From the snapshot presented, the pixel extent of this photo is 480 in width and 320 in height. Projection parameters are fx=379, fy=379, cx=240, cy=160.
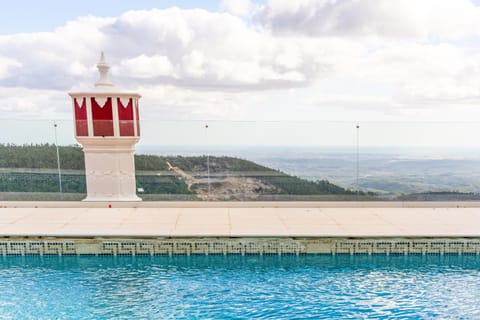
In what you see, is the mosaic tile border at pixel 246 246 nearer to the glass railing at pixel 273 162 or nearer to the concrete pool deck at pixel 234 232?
the concrete pool deck at pixel 234 232

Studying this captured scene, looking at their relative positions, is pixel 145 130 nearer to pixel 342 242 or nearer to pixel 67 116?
pixel 67 116

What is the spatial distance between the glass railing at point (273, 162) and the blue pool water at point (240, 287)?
2454 millimetres

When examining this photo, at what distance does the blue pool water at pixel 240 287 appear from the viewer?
3.92 m

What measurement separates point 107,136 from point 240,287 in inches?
168

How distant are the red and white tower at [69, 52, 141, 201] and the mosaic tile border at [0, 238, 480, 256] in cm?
222

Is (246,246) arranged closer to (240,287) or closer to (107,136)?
(240,287)

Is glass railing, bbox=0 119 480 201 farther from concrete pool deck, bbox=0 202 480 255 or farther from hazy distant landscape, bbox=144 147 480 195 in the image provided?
concrete pool deck, bbox=0 202 480 255

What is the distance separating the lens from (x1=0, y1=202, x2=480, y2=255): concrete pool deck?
5.21 metres

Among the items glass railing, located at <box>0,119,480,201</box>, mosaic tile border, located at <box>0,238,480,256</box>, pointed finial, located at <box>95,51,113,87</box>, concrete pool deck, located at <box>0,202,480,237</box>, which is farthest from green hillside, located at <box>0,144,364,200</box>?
mosaic tile border, located at <box>0,238,480,256</box>

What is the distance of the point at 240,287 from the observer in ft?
14.6

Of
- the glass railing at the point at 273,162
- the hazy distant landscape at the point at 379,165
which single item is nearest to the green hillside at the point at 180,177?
the glass railing at the point at 273,162

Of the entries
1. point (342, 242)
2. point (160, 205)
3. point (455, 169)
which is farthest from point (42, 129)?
point (455, 169)

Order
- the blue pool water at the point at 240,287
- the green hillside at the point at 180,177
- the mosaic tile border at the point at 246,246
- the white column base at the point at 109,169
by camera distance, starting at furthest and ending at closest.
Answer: the white column base at the point at 109,169 < the green hillside at the point at 180,177 < the mosaic tile border at the point at 246,246 < the blue pool water at the point at 240,287

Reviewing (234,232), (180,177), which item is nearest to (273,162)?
(180,177)
